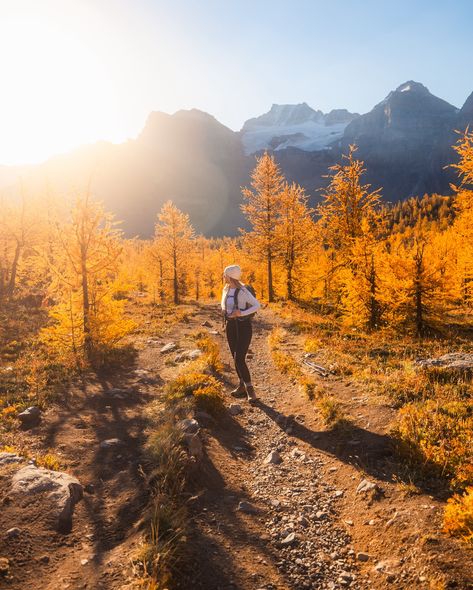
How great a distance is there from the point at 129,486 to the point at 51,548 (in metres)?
1.33

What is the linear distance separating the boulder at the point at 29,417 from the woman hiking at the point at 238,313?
4.71 m

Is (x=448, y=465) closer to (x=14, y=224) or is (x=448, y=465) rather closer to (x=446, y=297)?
(x=446, y=297)

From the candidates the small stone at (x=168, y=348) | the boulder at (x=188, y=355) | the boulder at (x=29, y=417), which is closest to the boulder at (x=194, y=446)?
the boulder at (x=29, y=417)

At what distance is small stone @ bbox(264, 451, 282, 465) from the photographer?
6.04 m

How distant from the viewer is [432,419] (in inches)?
232

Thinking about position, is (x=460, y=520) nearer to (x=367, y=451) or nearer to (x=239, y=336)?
(x=367, y=451)

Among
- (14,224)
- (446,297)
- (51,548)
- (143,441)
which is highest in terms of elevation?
(14,224)

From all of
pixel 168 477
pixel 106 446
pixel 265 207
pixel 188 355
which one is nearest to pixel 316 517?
pixel 168 477

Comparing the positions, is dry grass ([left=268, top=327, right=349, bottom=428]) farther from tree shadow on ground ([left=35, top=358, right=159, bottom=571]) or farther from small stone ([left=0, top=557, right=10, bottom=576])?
small stone ([left=0, top=557, right=10, bottom=576])

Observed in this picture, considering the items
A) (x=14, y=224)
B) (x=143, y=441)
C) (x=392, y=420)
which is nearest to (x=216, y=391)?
(x=143, y=441)

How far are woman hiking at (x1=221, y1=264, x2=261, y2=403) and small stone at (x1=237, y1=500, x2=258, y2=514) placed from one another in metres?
3.79

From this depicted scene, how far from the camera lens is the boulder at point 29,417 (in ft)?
24.8

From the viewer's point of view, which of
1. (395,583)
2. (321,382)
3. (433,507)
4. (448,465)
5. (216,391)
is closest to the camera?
(395,583)

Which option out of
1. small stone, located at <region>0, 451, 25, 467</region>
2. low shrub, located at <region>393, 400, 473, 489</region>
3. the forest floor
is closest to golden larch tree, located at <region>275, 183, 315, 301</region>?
the forest floor
